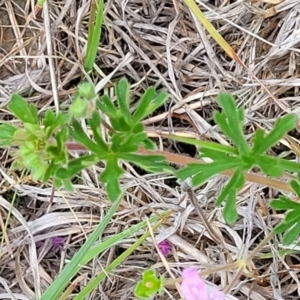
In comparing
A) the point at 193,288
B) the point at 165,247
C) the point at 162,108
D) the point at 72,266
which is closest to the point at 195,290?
the point at 193,288

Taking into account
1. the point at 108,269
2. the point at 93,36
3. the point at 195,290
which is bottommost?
the point at 108,269

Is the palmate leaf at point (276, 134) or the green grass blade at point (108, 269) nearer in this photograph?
the palmate leaf at point (276, 134)

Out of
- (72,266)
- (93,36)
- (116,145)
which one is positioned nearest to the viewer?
(116,145)

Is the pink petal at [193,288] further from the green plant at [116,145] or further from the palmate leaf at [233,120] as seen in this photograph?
Result: the palmate leaf at [233,120]

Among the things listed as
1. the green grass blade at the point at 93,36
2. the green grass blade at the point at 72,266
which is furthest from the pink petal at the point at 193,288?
the green grass blade at the point at 93,36

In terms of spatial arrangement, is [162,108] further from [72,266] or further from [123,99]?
[123,99]

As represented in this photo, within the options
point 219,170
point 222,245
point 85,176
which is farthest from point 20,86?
point 219,170

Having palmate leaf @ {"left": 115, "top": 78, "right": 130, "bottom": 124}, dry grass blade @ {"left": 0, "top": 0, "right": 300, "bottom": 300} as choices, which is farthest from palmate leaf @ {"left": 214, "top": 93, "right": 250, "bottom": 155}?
Result: dry grass blade @ {"left": 0, "top": 0, "right": 300, "bottom": 300}

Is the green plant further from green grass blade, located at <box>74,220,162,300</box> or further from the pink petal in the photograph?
green grass blade, located at <box>74,220,162,300</box>
